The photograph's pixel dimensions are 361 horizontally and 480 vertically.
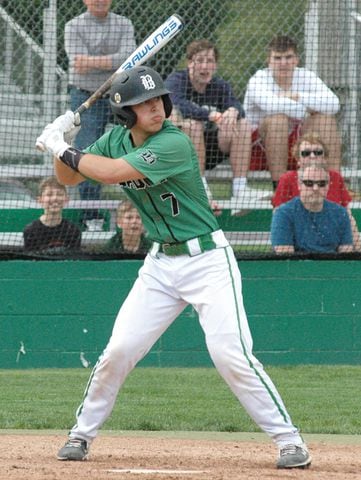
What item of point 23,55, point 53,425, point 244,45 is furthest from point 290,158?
point 53,425

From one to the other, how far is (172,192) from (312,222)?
3.98m

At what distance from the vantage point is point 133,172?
4977 millimetres

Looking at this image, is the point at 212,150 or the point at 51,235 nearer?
the point at 51,235

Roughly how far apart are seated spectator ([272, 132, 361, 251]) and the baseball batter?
12.1 feet

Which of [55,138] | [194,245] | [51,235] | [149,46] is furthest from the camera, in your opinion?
[51,235]

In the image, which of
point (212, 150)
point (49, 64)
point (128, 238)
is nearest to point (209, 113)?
point (212, 150)

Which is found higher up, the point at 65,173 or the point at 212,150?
the point at 65,173

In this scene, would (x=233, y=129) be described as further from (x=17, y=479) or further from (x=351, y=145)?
(x=17, y=479)

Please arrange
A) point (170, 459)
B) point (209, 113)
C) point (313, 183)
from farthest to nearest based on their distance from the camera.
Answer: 1. point (209, 113)
2. point (313, 183)
3. point (170, 459)

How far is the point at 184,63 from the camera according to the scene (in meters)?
9.34

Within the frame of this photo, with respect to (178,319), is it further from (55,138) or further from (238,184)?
(55,138)

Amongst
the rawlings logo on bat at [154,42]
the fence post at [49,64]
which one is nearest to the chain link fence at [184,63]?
the fence post at [49,64]

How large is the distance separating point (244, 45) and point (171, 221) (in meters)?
4.58

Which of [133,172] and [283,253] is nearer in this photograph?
[133,172]
